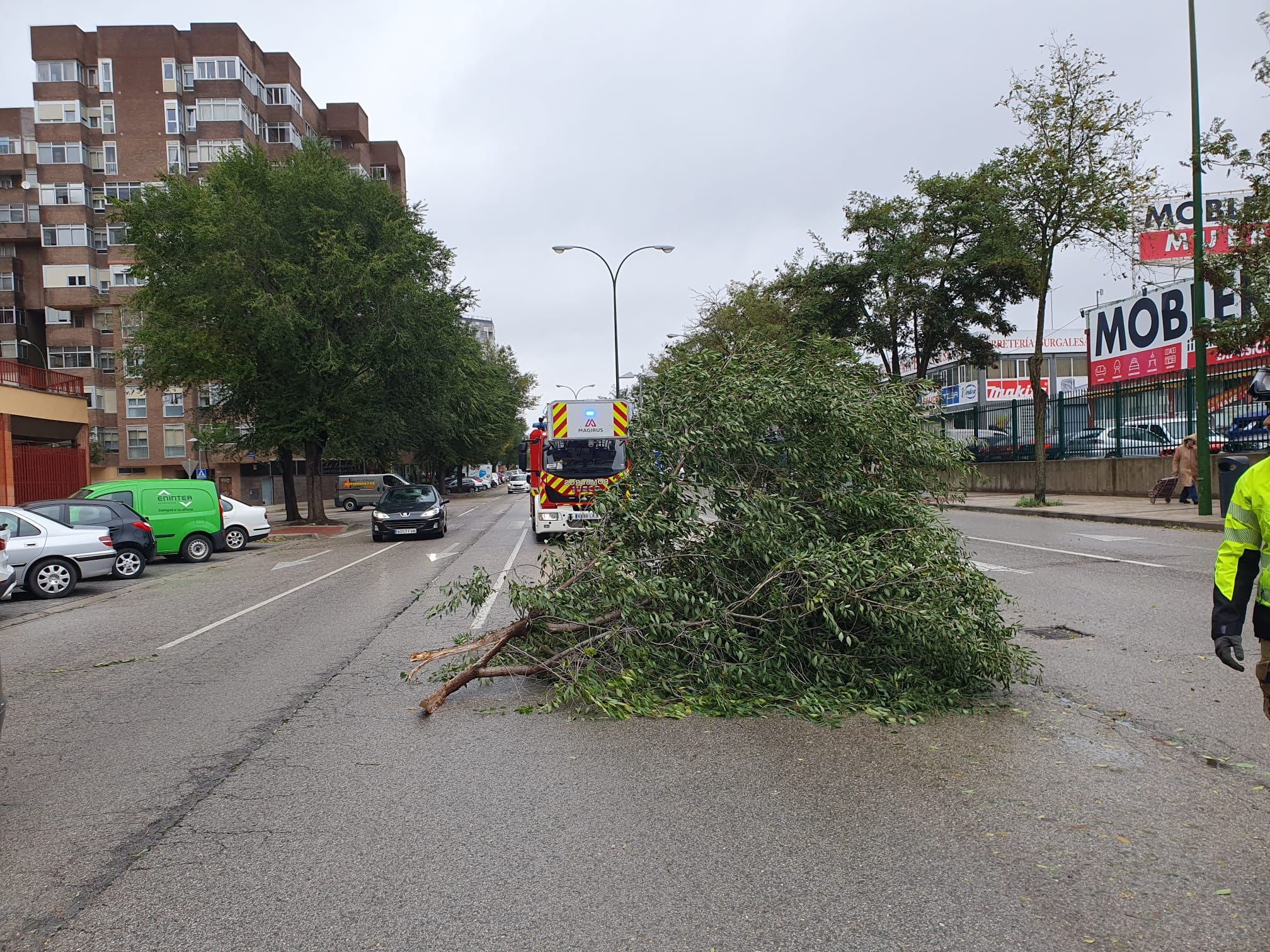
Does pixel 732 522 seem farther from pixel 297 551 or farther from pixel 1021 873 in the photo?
pixel 297 551

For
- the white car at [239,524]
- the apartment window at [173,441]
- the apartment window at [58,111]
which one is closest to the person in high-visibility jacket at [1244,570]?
the white car at [239,524]

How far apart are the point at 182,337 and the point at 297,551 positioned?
11.7 m

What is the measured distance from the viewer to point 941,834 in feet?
13.9

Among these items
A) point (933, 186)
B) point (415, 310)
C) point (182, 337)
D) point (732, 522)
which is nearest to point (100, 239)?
point (182, 337)

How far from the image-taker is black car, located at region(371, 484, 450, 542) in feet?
84.5

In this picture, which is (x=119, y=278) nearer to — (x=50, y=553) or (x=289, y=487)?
(x=289, y=487)

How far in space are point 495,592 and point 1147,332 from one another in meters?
30.0

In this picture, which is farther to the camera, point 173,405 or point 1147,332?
point 173,405

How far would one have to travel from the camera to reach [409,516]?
25812 millimetres

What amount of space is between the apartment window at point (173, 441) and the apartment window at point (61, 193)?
48.4 ft

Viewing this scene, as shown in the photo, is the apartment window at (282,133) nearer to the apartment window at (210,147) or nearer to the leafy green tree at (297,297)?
the apartment window at (210,147)

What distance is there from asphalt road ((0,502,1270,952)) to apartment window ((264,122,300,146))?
62276 millimetres

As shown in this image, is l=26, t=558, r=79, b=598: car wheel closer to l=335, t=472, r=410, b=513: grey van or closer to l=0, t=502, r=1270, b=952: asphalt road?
l=0, t=502, r=1270, b=952: asphalt road

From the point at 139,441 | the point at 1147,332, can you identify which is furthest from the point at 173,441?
the point at 1147,332
